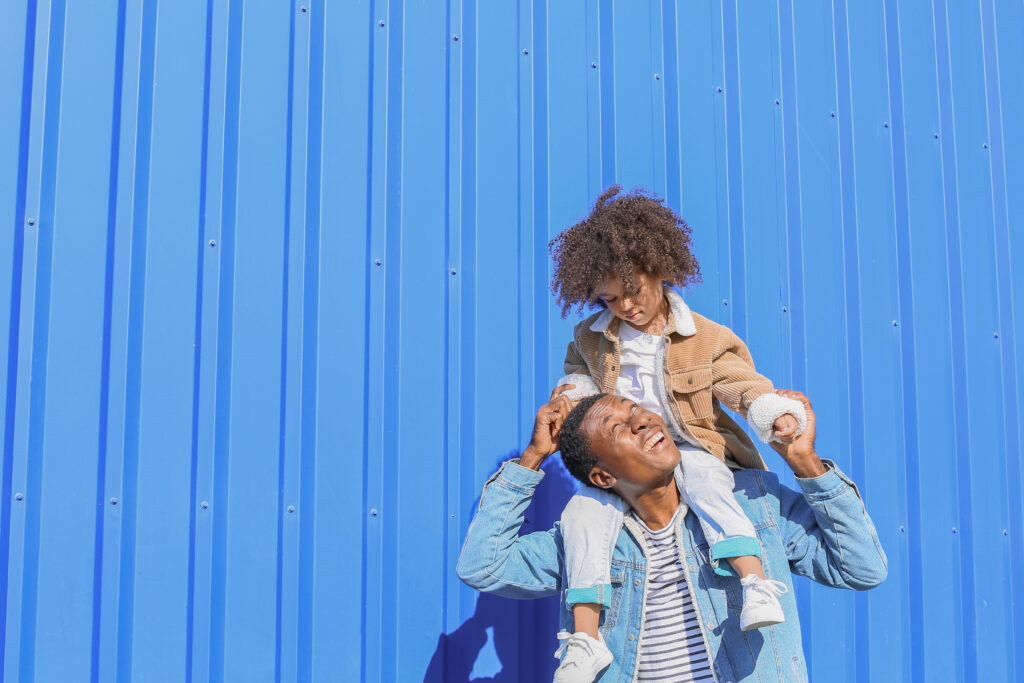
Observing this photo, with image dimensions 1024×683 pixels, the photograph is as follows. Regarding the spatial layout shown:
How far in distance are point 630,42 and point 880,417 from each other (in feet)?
5.77

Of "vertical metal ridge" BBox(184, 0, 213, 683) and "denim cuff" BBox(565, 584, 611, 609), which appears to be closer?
"denim cuff" BBox(565, 584, 611, 609)

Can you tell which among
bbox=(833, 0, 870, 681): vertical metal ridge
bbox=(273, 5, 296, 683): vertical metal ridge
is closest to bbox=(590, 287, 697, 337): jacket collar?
bbox=(273, 5, 296, 683): vertical metal ridge

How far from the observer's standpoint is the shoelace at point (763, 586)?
7.77 feet

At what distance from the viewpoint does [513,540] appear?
2.78 meters

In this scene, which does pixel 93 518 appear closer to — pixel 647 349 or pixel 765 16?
pixel 647 349

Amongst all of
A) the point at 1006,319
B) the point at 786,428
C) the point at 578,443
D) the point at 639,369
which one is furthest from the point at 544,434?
the point at 1006,319

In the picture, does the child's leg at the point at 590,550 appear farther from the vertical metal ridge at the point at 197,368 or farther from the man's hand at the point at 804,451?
the vertical metal ridge at the point at 197,368

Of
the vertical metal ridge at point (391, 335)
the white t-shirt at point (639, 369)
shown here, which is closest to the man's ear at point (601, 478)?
the white t-shirt at point (639, 369)

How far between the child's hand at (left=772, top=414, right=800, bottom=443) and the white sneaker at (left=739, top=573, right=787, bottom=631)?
367 mm

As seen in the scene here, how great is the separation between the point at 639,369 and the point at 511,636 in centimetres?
112

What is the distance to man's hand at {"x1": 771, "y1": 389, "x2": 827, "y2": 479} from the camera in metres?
2.55

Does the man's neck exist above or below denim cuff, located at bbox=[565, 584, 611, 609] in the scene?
above

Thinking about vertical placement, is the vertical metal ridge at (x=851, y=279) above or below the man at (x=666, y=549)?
above

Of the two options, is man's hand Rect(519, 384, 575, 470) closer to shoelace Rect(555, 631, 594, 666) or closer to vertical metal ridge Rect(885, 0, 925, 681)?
shoelace Rect(555, 631, 594, 666)
